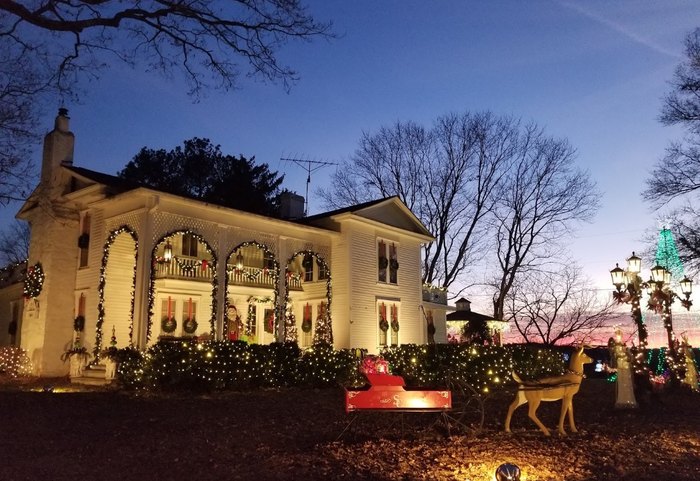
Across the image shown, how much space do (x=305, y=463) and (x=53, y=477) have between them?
2.66 meters

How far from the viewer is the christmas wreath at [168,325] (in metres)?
20.4

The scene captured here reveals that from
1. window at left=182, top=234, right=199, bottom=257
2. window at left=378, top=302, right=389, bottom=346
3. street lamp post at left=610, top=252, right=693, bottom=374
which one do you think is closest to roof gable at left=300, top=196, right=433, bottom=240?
window at left=378, top=302, right=389, bottom=346

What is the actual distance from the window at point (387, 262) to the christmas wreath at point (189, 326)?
7.47 m

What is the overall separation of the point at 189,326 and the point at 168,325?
746mm

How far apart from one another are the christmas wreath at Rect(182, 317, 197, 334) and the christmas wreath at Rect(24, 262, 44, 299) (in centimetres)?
474

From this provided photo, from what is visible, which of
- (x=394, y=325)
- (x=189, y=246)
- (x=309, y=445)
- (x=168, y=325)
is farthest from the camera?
(x=394, y=325)

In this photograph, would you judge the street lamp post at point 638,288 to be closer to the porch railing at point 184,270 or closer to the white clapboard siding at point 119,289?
the porch railing at point 184,270

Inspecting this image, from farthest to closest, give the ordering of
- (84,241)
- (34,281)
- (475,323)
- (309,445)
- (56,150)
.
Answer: (475,323) → (56,150) → (34,281) → (84,241) → (309,445)

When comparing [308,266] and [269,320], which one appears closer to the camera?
[269,320]

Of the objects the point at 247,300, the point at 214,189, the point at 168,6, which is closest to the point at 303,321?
the point at 247,300

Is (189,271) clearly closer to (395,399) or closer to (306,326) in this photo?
(306,326)

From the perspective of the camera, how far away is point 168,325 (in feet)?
67.1

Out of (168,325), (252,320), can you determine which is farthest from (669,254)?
(168,325)

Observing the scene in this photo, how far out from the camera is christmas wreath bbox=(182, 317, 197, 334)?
20.8m
